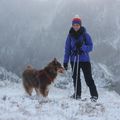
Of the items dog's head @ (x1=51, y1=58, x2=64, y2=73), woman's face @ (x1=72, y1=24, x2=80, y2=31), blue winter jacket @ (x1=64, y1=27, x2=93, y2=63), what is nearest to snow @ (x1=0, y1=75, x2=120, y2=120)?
blue winter jacket @ (x1=64, y1=27, x2=93, y2=63)

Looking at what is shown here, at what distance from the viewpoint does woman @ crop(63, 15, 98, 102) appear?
16750 millimetres

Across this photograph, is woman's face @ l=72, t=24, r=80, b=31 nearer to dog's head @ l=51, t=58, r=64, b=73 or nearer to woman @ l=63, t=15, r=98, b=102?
woman @ l=63, t=15, r=98, b=102

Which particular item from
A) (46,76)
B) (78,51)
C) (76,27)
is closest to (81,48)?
(78,51)

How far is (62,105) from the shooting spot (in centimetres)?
1466

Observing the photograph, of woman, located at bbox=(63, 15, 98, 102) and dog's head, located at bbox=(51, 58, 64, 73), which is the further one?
dog's head, located at bbox=(51, 58, 64, 73)

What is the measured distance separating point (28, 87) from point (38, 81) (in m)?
1.37

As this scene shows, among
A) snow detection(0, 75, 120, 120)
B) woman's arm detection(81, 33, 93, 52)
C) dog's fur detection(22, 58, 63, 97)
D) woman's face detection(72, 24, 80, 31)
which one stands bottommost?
snow detection(0, 75, 120, 120)

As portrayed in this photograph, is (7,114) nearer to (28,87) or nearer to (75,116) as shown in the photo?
(75,116)

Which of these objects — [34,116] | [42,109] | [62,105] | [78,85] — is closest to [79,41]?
[78,85]

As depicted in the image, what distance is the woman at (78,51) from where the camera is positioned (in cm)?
1675

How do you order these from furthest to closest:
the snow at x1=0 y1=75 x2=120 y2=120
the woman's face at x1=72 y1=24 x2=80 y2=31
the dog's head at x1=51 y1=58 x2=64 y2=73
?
the dog's head at x1=51 y1=58 x2=64 y2=73 < the woman's face at x1=72 y1=24 x2=80 y2=31 < the snow at x1=0 y1=75 x2=120 y2=120

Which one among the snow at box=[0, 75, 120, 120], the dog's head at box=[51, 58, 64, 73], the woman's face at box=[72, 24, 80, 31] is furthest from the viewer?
the dog's head at box=[51, 58, 64, 73]

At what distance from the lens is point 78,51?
16.9m

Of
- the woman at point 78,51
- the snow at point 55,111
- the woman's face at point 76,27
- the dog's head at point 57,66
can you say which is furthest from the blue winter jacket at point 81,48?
the snow at point 55,111
